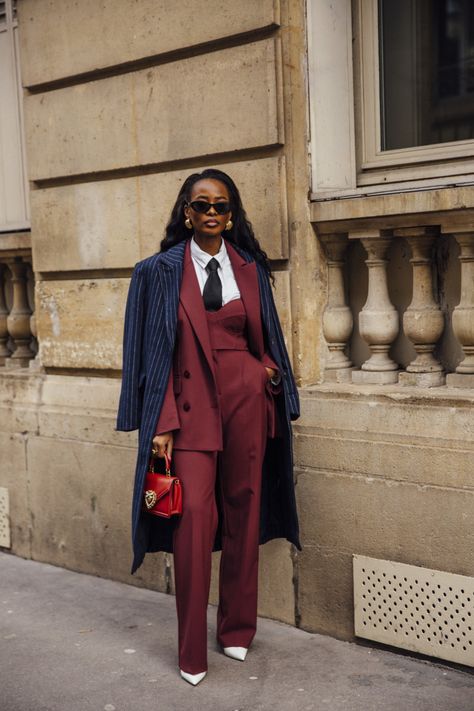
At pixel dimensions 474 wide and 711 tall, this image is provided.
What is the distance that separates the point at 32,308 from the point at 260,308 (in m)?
2.65

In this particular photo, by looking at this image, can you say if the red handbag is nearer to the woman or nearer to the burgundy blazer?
the woman

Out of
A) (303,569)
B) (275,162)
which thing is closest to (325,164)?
(275,162)

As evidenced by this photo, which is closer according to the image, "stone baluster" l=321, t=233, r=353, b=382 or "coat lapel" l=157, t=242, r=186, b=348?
"coat lapel" l=157, t=242, r=186, b=348

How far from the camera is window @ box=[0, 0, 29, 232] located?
252 inches

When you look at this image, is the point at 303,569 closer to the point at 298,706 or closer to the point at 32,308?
the point at 298,706

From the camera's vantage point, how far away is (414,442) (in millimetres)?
4293

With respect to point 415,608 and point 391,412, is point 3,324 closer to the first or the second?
point 391,412

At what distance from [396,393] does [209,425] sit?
36.3 inches

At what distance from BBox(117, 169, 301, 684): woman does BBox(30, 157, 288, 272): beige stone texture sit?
0.40 metres

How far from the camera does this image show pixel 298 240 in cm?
473

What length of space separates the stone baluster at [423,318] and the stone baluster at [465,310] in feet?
0.38

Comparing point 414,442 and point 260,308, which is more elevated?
point 260,308

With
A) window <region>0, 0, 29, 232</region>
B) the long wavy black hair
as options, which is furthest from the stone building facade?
window <region>0, 0, 29, 232</region>

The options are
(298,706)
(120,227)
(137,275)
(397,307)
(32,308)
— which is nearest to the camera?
(298,706)
